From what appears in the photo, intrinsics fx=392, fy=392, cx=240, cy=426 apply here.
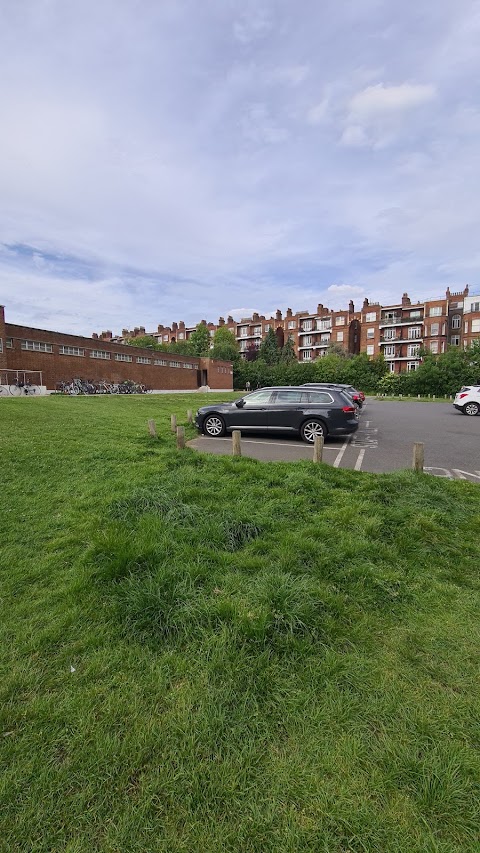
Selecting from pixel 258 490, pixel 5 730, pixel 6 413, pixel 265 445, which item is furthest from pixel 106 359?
pixel 5 730

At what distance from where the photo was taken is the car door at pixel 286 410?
1009cm

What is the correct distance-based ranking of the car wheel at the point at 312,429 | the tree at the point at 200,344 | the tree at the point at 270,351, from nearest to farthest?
the car wheel at the point at 312,429 → the tree at the point at 270,351 → the tree at the point at 200,344

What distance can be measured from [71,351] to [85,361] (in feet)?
5.99

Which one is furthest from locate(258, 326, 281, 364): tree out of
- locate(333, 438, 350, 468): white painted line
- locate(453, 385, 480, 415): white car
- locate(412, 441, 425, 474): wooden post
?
locate(412, 441, 425, 474): wooden post

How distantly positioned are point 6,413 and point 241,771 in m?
13.7

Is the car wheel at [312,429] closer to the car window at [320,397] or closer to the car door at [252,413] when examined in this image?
the car window at [320,397]

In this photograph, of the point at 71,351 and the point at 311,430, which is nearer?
the point at 311,430

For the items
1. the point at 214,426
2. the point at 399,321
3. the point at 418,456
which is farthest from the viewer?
the point at 399,321

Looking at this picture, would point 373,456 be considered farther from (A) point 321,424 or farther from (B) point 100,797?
(B) point 100,797

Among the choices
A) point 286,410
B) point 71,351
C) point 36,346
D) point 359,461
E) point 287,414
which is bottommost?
point 359,461

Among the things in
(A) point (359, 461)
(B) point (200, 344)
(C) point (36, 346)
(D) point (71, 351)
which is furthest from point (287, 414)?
(B) point (200, 344)

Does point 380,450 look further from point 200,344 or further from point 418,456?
point 200,344

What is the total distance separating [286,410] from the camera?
10164mm

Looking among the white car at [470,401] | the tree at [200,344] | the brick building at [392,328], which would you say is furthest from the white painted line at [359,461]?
the tree at [200,344]
